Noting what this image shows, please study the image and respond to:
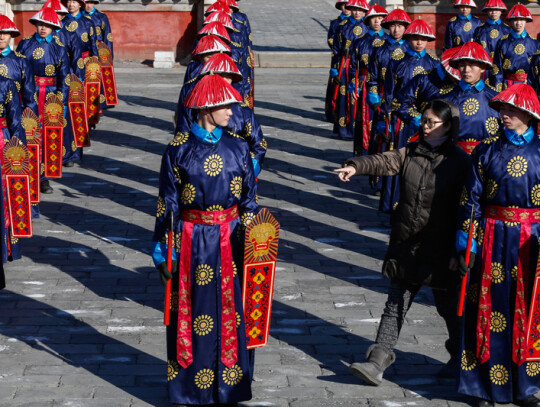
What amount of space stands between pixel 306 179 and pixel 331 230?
234cm

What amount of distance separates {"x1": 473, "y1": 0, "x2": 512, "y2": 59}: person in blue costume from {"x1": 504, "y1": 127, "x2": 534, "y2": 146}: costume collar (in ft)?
29.7

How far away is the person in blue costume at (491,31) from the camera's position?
50.0 ft

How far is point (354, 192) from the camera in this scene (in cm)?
1231

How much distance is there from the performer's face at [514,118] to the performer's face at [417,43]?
15.0ft

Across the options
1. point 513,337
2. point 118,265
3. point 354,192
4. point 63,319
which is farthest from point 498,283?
point 354,192

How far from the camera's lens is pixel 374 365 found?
6645 millimetres

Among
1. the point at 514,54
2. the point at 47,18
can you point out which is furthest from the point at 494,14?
the point at 47,18

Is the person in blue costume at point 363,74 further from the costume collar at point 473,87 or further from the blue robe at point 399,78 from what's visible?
the costume collar at point 473,87

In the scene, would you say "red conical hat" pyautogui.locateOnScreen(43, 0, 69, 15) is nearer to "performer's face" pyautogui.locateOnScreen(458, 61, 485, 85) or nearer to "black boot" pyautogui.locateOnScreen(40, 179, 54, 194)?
"black boot" pyautogui.locateOnScreen(40, 179, 54, 194)

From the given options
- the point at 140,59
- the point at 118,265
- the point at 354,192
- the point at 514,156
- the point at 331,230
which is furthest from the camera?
the point at 140,59

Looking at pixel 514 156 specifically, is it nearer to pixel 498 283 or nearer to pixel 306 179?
pixel 498 283

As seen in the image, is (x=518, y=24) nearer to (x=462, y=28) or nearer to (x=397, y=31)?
(x=462, y=28)

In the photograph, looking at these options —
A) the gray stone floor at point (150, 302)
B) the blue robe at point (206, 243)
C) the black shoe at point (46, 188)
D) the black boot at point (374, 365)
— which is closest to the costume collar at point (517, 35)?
the gray stone floor at point (150, 302)

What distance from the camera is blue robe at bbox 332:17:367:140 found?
1497 cm
